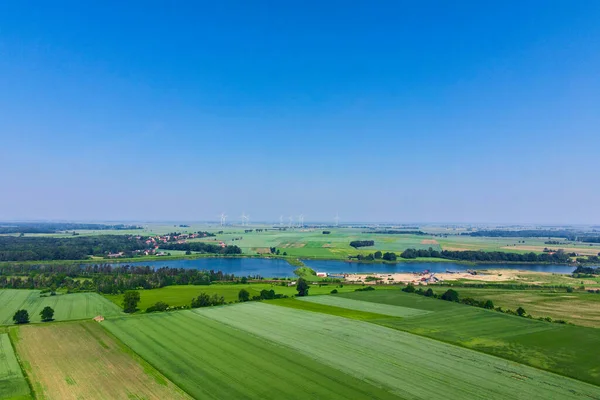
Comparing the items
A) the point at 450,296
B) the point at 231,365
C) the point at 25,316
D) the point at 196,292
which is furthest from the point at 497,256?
the point at 25,316

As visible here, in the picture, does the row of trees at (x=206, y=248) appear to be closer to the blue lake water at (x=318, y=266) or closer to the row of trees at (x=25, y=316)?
the blue lake water at (x=318, y=266)

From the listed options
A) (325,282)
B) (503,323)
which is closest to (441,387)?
(503,323)

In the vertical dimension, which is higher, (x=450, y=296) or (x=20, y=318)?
(x=20, y=318)

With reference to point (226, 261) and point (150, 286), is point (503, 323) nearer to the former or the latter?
point (150, 286)

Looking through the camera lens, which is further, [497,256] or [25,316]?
[497,256]

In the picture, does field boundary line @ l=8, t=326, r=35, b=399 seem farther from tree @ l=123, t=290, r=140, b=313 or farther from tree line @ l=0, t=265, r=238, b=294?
tree line @ l=0, t=265, r=238, b=294

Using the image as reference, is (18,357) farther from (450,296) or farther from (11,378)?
(450,296)
